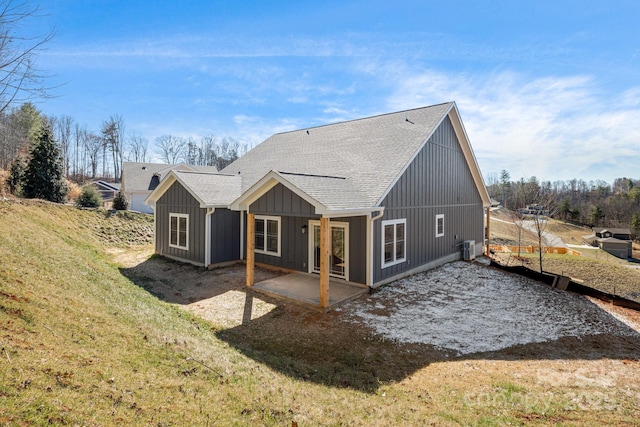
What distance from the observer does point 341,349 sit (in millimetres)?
5871

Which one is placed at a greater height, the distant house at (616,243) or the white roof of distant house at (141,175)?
the white roof of distant house at (141,175)

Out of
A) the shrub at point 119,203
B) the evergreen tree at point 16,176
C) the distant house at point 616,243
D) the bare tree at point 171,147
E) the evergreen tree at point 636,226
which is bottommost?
the distant house at point 616,243

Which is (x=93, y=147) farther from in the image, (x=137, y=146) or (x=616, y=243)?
(x=616, y=243)

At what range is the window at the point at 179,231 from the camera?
12469 mm

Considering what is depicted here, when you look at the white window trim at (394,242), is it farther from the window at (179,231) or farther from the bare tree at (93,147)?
the bare tree at (93,147)

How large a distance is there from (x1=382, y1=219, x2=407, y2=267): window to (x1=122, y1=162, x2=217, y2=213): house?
72.4 ft

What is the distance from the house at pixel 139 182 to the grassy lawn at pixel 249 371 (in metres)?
22.7

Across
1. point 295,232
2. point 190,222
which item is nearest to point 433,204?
point 295,232

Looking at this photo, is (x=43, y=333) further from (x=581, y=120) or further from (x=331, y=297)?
(x=581, y=120)

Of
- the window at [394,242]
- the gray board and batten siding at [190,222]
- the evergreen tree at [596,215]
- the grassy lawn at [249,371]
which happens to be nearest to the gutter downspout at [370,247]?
the window at [394,242]

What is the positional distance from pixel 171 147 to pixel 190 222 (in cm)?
4837

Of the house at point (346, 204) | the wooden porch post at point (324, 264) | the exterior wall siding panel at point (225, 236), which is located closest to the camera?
the wooden porch post at point (324, 264)

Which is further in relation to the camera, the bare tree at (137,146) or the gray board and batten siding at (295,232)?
the bare tree at (137,146)

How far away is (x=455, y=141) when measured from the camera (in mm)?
14109
